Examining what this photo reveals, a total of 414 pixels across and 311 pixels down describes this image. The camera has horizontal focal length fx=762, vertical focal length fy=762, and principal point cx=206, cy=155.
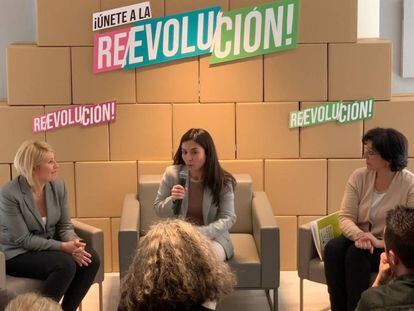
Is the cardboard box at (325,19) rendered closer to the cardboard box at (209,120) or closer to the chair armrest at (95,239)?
the cardboard box at (209,120)

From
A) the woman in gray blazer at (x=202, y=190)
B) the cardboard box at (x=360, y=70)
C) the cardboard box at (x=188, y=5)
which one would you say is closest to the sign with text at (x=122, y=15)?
the cardboard box at (x=188, y=5)

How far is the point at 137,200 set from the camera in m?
4.82

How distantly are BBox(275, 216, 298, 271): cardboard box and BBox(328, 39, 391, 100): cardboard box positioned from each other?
0.88m

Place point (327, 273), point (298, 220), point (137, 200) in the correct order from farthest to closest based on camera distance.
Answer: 1. point (298, 220)
2. point (137, 200)
3. point (327, 273)

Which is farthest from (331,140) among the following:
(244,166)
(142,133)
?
(142,133)

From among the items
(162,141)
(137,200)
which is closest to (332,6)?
(162,141)

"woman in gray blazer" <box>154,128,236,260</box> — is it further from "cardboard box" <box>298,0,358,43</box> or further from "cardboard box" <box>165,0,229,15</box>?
"cardboard box" <box>298,0,358,43</box>

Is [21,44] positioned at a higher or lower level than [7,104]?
higher

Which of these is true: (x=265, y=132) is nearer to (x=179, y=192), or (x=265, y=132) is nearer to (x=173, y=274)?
(x=179, y=192)

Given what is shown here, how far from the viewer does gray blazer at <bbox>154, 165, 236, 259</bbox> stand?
14.3 ft

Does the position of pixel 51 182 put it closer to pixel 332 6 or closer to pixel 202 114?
pixel 202 114

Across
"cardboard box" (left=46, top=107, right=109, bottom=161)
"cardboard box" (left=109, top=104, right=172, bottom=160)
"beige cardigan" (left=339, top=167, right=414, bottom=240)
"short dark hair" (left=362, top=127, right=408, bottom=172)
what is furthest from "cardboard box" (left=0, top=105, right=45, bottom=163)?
"short dark hair" (left=362, top=127, right=408, bottom=172)

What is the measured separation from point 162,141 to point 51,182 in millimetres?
998

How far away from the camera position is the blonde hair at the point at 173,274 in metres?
2.25
